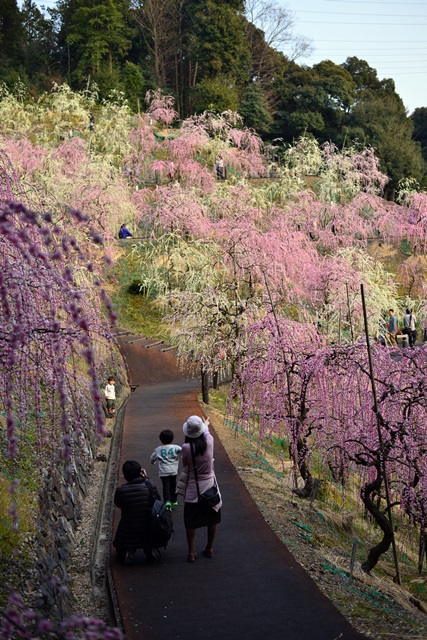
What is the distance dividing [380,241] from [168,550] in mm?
26869

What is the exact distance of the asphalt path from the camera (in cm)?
641

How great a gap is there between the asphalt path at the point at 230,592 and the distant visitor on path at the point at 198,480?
1.62ft

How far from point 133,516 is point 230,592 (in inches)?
49.5

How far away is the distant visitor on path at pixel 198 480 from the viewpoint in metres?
7.68

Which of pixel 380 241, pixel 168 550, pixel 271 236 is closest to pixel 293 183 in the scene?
pixel 380 241

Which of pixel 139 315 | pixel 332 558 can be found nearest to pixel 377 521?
pixel 332 558

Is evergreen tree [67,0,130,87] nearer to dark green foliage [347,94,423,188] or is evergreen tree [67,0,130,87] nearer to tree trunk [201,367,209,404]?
dark green foliage [347,94,423,188]

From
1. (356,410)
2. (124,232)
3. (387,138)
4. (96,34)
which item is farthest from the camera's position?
(96,34)

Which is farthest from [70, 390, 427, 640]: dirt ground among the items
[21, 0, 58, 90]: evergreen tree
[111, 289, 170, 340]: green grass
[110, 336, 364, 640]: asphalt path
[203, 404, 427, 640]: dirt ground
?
[21, 0, 58, 90]: evergreen tree

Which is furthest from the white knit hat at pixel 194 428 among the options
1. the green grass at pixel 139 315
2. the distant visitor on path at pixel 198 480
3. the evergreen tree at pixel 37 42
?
the evergreen tree at pixel 37 42

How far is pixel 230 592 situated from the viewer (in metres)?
7.11

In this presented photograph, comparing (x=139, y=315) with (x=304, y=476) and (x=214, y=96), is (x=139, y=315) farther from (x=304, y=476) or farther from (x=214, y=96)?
(x=214, y=96)

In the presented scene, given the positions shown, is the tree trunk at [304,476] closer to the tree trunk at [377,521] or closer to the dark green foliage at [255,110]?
the tree trunk at [377,521]

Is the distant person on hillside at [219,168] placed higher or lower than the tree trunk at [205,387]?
higher
